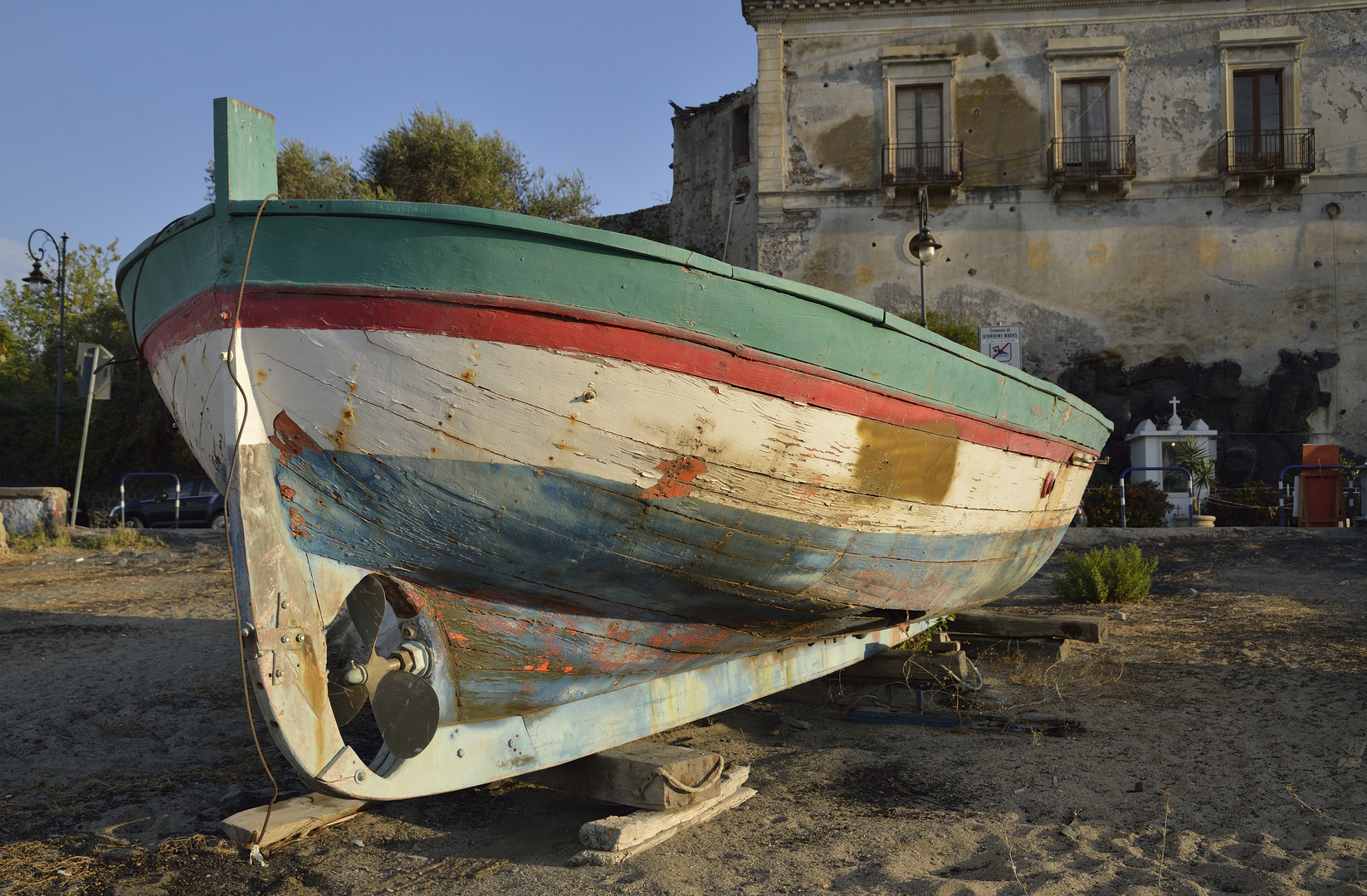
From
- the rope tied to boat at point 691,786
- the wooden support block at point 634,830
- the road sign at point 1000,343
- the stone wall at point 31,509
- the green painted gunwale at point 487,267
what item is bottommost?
the wooden support block at point 634,830

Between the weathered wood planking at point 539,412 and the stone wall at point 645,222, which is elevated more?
the stone wall at point 645,222

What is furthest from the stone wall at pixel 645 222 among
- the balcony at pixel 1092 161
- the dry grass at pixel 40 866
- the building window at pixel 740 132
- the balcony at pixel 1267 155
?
the dry grass at pixel 40 866

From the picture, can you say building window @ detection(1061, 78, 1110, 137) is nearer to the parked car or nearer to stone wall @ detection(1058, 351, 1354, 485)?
stone wall @ detection(1058, 351, 1354, 485)

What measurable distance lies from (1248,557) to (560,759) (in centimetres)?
929

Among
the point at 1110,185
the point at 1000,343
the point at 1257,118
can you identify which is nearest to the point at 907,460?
the point at 1000,343

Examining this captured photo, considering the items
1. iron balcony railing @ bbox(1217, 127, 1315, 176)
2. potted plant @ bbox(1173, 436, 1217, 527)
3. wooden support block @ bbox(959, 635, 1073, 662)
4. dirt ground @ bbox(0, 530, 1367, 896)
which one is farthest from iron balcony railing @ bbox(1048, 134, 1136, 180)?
wooden support block @ bbox(959, 635, 1073, 662)

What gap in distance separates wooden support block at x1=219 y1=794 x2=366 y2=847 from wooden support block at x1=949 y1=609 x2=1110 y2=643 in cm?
387

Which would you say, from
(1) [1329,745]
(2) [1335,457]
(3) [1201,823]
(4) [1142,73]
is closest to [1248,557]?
(2) [1335,457]

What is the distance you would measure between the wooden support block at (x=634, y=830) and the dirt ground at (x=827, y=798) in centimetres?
5

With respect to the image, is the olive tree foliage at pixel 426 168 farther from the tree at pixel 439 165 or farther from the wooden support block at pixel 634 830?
the wooden support block at pixel 634 830

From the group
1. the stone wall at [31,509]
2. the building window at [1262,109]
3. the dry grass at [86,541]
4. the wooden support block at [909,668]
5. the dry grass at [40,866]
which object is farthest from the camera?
the building window at [1262,109]

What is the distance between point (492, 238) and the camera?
2375mm

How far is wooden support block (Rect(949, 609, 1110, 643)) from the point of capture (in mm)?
5285

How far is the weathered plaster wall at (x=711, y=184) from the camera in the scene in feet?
73.3
